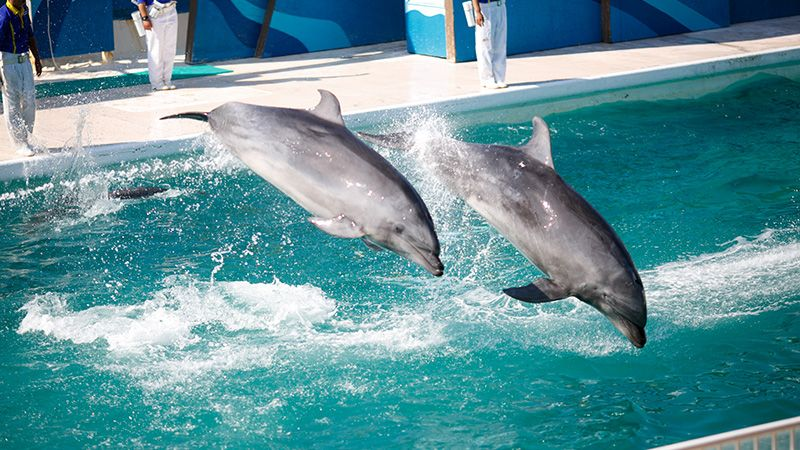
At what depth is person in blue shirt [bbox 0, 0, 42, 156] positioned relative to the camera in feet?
35.3

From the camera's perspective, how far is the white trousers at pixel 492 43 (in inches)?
510

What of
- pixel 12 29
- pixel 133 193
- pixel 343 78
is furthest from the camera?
pixel 343 78

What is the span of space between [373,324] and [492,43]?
6698 millimetres

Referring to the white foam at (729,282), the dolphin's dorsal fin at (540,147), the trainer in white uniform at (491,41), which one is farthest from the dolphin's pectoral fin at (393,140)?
the trainer in white uniform at (491,41)

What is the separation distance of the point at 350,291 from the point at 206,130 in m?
4.35

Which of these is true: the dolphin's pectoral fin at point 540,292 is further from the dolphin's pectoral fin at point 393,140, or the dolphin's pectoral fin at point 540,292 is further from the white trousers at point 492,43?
the white trousers at point 492,43

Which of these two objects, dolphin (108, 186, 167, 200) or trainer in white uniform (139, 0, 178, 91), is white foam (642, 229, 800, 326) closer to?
dolphin (108, 186, 167, 200)

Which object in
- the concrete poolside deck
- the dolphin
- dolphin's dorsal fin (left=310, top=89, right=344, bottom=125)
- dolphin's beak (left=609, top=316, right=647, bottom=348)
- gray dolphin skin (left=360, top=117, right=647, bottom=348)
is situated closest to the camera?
gray dolphin skin (left=360, top=117, right=647, bottom=348)

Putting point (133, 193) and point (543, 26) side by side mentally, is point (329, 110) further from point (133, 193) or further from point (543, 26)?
point (543, 26)

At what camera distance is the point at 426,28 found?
1600 centimetres

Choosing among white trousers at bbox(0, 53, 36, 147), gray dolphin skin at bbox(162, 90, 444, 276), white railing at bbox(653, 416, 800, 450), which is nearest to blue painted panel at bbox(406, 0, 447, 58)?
white trousers at bbox(0, 53, 36, 147)

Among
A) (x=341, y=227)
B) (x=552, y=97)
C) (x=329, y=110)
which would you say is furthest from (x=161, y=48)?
(x=341, y=227)

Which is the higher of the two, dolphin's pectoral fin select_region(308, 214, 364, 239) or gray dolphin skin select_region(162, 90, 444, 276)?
gray dolphin skin select_region(162, 90, 444, 276)

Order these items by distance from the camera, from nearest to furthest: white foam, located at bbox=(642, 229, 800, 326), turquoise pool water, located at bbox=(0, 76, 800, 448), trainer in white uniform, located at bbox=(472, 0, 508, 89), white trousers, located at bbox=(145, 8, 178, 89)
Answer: turquoise pool water, located at bbox=(0, 76, 800, 448) → white foam, located at bbox=(642, 229, 800, 326) → trainer in white uniform, located at bbox=(472, 0, 508, 89) → white trousers, located at bbox=(145, 8, 178, 89)
